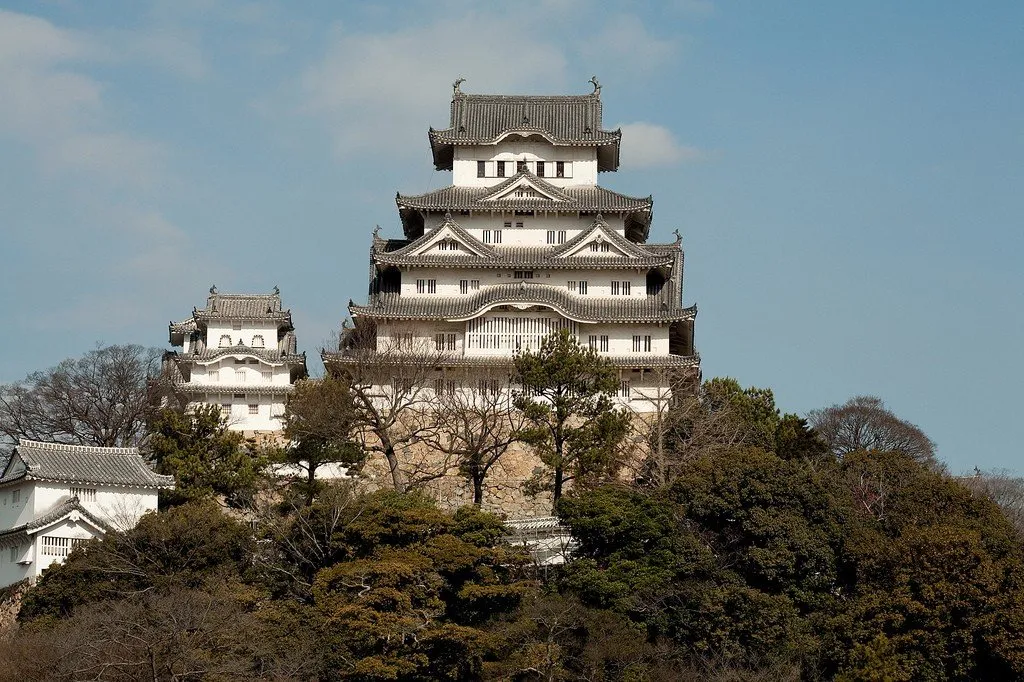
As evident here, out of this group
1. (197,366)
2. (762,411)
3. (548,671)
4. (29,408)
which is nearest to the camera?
(548,671)

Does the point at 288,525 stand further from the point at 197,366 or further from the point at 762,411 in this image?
the point at 197,366

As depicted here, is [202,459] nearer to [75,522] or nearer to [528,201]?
[75,522]

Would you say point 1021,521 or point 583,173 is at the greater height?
point 583,173

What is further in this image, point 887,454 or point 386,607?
point 887,454

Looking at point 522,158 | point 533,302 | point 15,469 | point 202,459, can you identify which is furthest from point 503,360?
point 15,469

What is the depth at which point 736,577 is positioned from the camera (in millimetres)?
37406

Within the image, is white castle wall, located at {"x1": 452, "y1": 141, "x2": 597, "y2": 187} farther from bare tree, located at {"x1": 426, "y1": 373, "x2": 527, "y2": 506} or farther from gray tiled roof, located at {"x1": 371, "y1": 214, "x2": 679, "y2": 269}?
bare tree, located at {"x1": 426, "y1": 373, "x2": 527, "y2": 506}

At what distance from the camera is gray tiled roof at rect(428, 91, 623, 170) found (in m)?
58.4

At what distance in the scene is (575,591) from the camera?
3725cm

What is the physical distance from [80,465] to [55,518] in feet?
6.59

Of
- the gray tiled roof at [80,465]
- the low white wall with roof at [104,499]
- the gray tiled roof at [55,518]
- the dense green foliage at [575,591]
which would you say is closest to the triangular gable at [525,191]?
the dense green foliage at [575,591]

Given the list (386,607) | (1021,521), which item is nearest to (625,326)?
(1021,521)

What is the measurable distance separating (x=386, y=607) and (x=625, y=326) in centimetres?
2016

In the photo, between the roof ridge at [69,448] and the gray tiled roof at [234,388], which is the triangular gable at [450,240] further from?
the roof ridge at [69,448]
